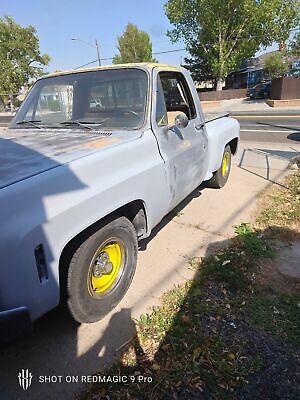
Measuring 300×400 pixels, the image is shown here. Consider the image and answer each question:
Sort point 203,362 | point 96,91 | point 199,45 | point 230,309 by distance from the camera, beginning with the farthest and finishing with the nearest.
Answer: point 199,45 < point 96,91 < point 230,309 < point 203,362

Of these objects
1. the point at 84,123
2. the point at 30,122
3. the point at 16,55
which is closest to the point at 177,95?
the point at 84,123

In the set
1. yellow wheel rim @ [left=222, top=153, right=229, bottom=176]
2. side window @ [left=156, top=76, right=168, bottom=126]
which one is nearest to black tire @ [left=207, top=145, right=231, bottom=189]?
yellow wheel rim @ [left=222, top=153, right=229, bottom=176]

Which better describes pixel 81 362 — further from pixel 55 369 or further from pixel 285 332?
pixel 285 332

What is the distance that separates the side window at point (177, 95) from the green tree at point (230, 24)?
31.2 m

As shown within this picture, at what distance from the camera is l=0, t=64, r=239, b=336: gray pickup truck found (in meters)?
1.89

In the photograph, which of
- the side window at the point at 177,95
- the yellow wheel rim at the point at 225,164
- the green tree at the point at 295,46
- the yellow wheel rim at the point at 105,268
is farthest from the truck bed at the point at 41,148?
the green tree at the point at 295,46

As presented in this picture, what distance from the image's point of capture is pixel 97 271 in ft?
8.79

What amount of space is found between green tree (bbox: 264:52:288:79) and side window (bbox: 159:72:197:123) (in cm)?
3361

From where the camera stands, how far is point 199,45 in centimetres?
3600

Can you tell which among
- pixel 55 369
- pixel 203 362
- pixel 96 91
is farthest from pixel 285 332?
pixel 96 91

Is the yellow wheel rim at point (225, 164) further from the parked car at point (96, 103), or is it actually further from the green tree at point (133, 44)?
the green tree at point (133, 44)

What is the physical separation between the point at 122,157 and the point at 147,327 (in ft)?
4.67

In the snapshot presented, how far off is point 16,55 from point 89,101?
51.3 meters

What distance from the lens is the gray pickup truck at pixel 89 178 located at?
1.89 metres
